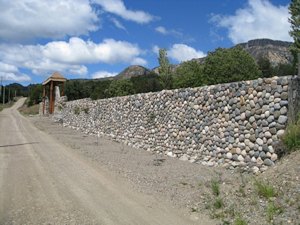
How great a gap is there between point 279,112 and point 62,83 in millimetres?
46909

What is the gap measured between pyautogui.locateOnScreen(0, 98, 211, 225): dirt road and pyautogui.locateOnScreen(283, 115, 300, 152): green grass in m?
3.70

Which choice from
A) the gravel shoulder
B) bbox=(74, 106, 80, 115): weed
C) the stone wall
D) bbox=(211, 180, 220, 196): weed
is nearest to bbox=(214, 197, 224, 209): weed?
the gravel shoulder

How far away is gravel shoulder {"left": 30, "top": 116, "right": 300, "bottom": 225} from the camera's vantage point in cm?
759

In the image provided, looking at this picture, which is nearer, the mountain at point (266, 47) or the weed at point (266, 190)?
the weed at point (266, 190)

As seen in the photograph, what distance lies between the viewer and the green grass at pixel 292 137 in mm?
10078

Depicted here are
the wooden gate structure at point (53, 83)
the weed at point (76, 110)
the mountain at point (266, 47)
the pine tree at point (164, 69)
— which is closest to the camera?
the weed at point (76, 110)

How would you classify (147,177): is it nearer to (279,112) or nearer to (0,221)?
(279,112)

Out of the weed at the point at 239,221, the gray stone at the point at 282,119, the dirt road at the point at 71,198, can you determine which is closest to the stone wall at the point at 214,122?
the gray stone at the point at 282,119

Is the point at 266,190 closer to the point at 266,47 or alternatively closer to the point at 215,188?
the point at 215,188

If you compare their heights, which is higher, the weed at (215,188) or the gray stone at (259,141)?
the gray stone at (259,141)

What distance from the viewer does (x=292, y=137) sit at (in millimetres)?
10219

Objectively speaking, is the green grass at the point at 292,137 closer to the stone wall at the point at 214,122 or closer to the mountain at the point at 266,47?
the stone wall at the point at 214,122

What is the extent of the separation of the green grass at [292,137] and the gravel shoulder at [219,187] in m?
0.31

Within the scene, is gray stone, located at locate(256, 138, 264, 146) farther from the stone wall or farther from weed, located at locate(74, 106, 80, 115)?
weed, located at locate(74, 106, 80, 115)
